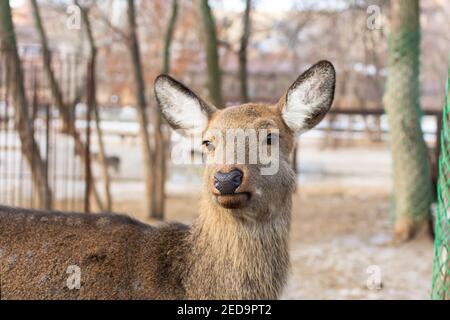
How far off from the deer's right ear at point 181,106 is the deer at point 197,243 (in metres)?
0.19

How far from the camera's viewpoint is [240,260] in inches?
152

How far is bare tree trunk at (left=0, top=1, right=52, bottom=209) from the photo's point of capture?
888 centimetres


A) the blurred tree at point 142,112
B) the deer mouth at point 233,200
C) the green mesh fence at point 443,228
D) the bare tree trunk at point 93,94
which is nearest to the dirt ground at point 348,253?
the blurred tree at point 142,112

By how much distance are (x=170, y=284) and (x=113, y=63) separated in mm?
19436

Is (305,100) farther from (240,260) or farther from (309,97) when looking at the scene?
(240,260)

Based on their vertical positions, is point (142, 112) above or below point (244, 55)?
below

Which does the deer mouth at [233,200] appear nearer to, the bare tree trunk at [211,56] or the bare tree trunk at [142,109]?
the bare tree trunk at [211,56]

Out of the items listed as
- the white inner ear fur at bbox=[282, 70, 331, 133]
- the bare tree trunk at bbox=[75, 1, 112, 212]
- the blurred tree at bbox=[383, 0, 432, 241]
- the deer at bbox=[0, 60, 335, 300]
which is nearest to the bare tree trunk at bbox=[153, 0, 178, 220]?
the bare tree trunk at bbox=[75, 1, 112, 212]

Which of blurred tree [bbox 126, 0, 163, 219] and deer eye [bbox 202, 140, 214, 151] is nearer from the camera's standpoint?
deer eye [bbox 202, 140, 214, 151]

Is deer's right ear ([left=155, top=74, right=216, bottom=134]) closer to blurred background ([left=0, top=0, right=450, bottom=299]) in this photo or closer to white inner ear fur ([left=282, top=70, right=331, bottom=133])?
white inner ear fur ([left=282, top=70, right=331, bottom=133])

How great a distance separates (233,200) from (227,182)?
0.11 meters

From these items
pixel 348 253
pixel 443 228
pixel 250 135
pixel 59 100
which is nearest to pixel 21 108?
pixel 59 100

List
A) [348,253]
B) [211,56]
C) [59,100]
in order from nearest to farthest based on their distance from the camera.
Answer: [348,253]
[211,56]
[59,100]
